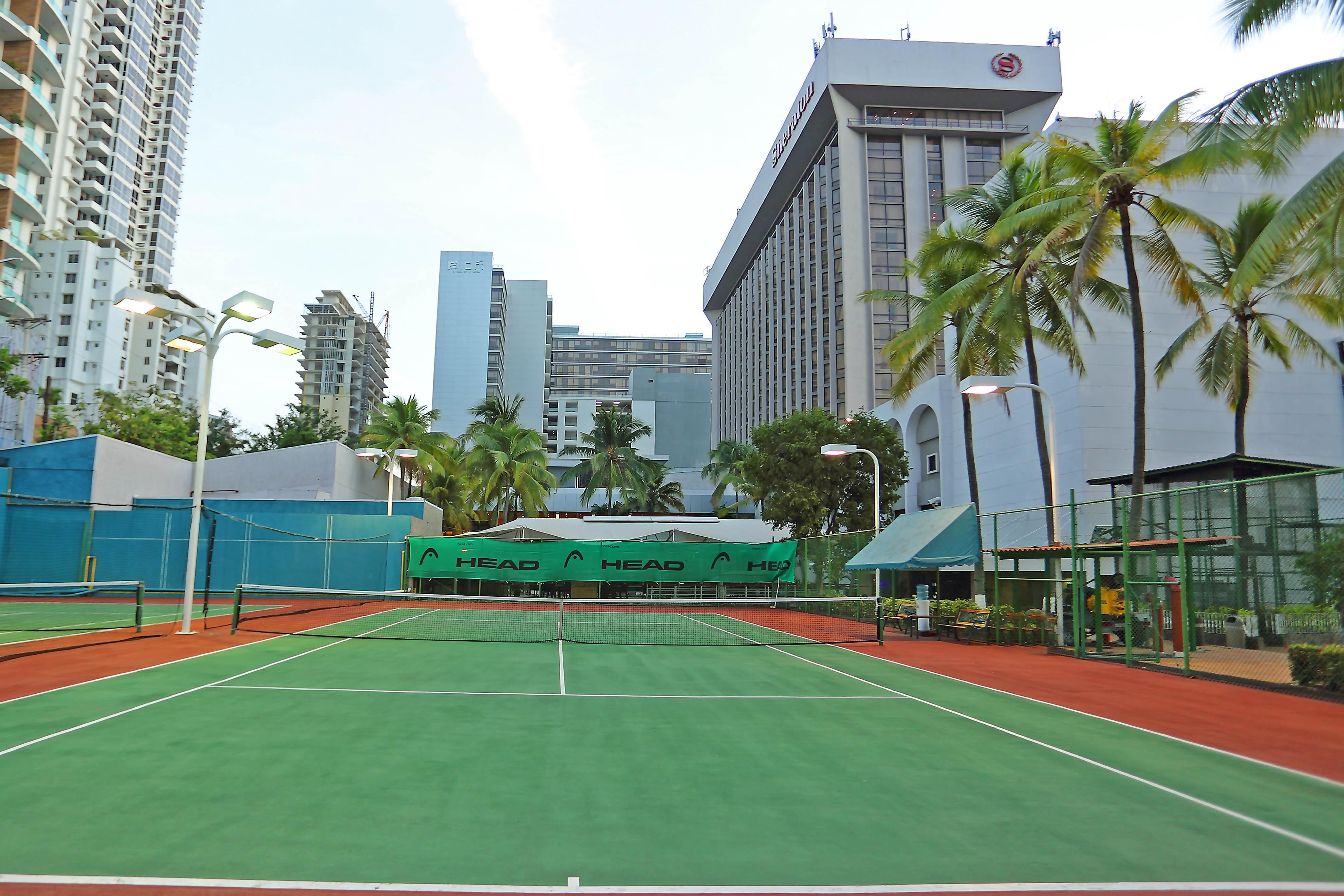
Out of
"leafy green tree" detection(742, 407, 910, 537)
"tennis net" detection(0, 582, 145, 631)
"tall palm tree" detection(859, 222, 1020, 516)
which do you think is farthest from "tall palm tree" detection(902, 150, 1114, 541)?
"tennis net" detection(0, 582, 145, 631)

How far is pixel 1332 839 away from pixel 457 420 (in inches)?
5025

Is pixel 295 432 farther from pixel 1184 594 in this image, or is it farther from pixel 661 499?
pixel 1184 594

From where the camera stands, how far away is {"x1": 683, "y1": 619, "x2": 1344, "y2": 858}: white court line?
217 inches

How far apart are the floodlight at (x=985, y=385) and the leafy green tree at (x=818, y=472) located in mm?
20047

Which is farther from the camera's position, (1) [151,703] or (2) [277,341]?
(2) [277,341]

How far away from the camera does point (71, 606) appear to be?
83.7ft

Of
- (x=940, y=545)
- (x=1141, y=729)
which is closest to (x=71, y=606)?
(x=940, y=545)

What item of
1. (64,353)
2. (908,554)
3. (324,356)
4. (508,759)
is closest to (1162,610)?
(908,554)

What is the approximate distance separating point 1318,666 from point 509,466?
41.4 metres

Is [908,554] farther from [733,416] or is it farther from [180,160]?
[180,160]

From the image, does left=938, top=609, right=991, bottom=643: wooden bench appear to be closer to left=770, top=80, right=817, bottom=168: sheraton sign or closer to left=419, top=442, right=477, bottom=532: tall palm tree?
left=419, top=442, right=477, bottom=532: tall palm tree

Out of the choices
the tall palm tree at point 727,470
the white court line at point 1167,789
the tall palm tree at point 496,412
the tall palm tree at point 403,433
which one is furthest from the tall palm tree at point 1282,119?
the tall palm tree at point 496,412

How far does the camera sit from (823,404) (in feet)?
223

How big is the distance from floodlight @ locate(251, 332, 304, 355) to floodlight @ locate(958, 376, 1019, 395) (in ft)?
43.4
